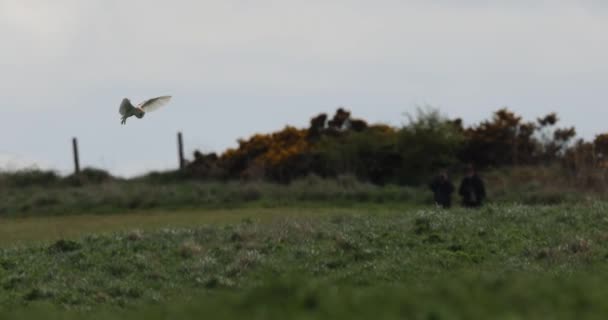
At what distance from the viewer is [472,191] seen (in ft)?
111

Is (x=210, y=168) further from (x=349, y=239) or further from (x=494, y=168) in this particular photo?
(x=349, y=239)

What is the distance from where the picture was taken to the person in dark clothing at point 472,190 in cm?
3350

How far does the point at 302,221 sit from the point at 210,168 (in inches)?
1157

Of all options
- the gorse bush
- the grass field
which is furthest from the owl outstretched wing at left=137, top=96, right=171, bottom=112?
the gorse bush

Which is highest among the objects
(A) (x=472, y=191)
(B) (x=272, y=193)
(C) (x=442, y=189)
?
(B) (x=272, y=193)

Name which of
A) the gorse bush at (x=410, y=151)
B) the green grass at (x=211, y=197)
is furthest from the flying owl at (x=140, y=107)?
the gorse bush at (x=410, y=151)

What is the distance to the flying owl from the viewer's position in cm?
2308

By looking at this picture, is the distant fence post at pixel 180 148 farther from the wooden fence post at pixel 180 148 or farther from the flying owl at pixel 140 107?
the flying owl at pixel 140 107

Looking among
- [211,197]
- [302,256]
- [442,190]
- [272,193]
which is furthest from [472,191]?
[302,256]

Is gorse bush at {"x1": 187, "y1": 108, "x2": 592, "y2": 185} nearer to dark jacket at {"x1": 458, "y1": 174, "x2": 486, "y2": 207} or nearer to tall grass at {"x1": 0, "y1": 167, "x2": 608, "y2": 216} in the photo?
tall grass at {"x1": 0, "y1": 167, "x2": 608, "y2": 216}

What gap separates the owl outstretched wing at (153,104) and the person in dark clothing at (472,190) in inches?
492

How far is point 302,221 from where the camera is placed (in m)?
24.9

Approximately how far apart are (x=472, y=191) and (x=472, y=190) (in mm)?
27

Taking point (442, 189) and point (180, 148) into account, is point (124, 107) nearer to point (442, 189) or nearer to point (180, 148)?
point (442, 189)
